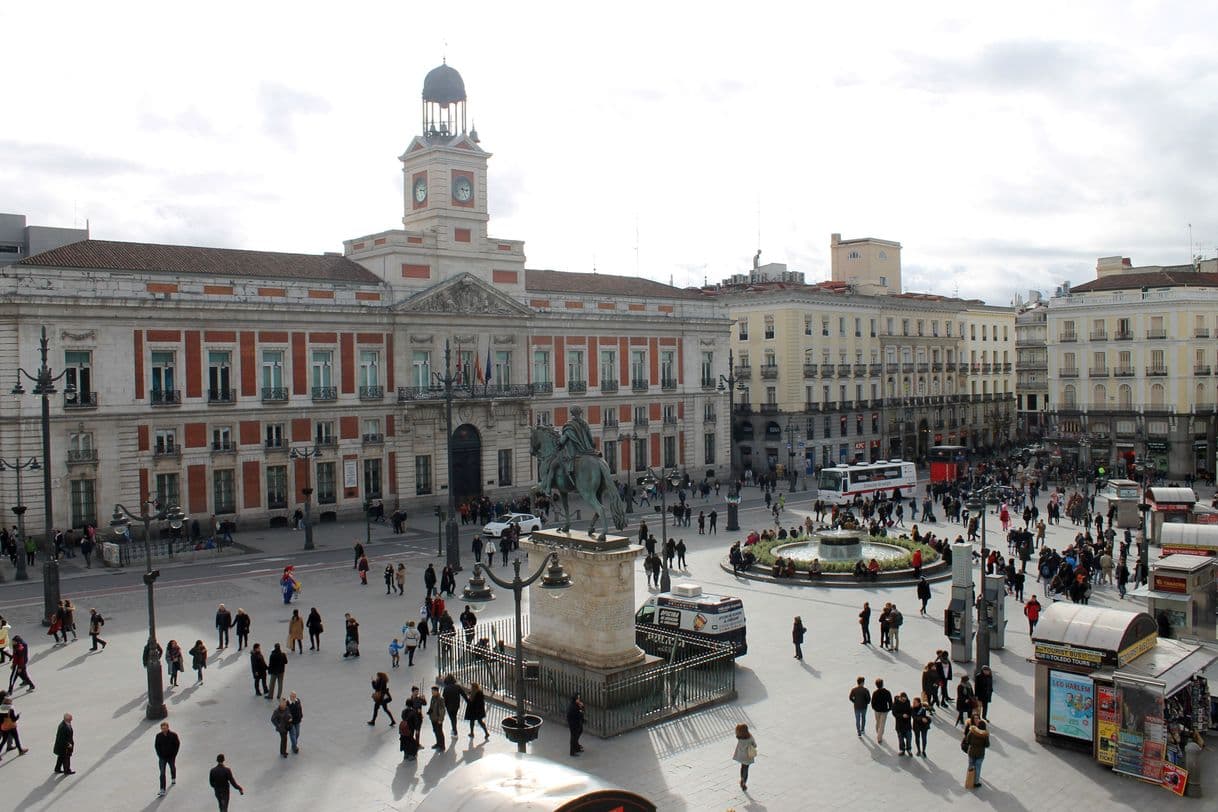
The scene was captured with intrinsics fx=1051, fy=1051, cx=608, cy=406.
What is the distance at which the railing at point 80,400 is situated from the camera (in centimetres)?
4100

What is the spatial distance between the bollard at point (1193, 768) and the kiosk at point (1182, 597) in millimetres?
7633

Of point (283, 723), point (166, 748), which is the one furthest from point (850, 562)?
point (166, 748)

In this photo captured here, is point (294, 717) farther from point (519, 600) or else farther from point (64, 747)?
point (519, 600)

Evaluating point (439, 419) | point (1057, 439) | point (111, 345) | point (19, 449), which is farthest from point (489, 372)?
point (1057, 439)

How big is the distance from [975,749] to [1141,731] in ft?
9.24

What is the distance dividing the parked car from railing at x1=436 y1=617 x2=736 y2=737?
20.0 meters

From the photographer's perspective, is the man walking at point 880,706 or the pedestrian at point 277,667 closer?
the man walking at point 880,706

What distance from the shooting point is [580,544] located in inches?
828

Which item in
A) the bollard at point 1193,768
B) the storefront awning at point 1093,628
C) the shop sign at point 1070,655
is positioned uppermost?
the storefront awning at point 1093,628

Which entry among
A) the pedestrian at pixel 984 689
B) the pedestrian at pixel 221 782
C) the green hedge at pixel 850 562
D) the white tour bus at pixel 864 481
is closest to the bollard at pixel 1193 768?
the pedestrian at pixel 984 689

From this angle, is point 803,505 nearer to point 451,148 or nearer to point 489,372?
point 489,372

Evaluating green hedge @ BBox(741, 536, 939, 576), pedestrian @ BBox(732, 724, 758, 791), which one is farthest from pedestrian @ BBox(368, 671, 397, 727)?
green hedge @ BBox(741, 536, 939, 576)

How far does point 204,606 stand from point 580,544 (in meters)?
15.2

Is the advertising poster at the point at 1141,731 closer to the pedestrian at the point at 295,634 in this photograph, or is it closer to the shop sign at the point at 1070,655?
the shop sign at the point at 1070,655
